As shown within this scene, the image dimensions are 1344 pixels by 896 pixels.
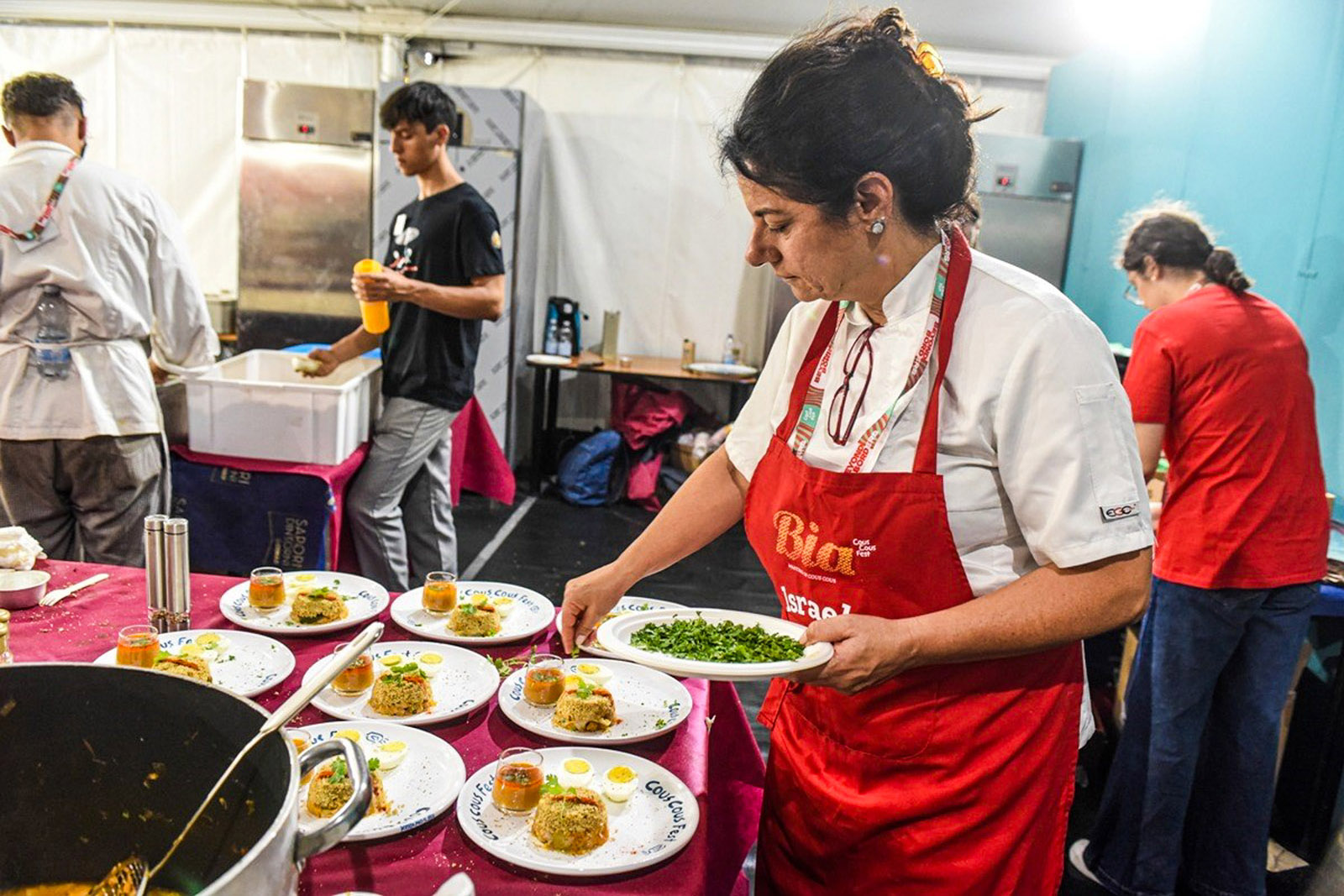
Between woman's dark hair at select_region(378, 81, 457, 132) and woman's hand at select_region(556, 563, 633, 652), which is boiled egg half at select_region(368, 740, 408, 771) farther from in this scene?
woman's dark hair at select_region(378, 81, 457, 132)

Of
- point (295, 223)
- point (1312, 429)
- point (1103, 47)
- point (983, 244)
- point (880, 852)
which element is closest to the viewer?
point (880, 852)

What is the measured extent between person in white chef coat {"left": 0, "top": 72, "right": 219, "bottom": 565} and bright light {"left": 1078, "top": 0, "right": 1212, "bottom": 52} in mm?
4329

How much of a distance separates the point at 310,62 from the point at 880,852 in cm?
667

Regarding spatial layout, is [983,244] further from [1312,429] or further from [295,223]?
[295,223]

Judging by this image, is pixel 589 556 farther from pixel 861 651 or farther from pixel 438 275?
pixel 861 651

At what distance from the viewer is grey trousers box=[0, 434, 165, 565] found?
2797 mm

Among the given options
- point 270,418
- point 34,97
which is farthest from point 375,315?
point 34,97

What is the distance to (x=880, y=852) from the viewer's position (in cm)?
135

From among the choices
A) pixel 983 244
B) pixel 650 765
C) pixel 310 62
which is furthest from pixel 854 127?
pixel 310 62

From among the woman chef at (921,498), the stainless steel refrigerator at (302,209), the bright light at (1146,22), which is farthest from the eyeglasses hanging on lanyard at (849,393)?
the stainless steel refrigerator at (302,209)

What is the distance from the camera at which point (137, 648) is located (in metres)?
1.52

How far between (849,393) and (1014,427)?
258mm

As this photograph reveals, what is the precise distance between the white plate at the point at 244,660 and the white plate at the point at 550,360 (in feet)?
14.2

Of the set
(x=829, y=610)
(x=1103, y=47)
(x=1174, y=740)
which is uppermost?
(x=1103, y=47)
